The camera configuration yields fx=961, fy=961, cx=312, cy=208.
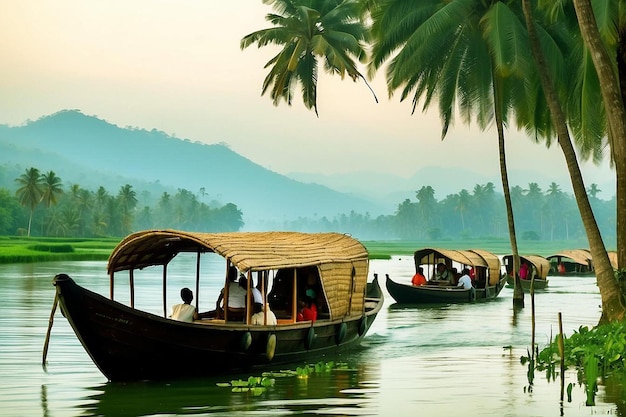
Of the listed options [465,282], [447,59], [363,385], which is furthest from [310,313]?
[465,282]

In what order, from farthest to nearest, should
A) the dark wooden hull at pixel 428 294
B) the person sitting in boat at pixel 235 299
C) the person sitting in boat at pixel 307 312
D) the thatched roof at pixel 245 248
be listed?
1. the dark wooden hull at pixel 428 294
2. the person sitting in boat at pixel 307 312
3. the person sitting in boat at pixel 235 299
4. the thatched roof at pixel 245 248

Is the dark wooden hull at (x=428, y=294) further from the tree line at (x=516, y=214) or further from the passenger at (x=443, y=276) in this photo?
the tree line at (x=516, y=214)

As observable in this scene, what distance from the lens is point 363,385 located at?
1268cm

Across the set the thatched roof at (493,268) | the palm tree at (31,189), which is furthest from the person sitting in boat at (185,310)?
the palm tree at (31,189)

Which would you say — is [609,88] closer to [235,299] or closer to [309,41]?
[235,299]

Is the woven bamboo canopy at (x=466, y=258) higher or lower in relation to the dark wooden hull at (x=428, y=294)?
higher

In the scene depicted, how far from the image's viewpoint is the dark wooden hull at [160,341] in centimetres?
1127

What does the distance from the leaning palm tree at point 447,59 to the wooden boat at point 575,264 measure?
70.8ft

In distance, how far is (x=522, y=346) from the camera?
58.6ft

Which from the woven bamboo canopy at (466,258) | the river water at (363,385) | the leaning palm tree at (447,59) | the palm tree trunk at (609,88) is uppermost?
the leaning palm tree at (447,59)

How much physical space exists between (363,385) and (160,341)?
278 centimetres

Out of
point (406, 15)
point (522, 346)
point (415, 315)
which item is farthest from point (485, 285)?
point (522, 346)

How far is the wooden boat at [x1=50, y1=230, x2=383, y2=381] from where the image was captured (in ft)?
37.6

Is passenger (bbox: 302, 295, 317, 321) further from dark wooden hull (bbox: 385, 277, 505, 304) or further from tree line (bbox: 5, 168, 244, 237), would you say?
tree line (bbox: 5, 168, 244, 237)
